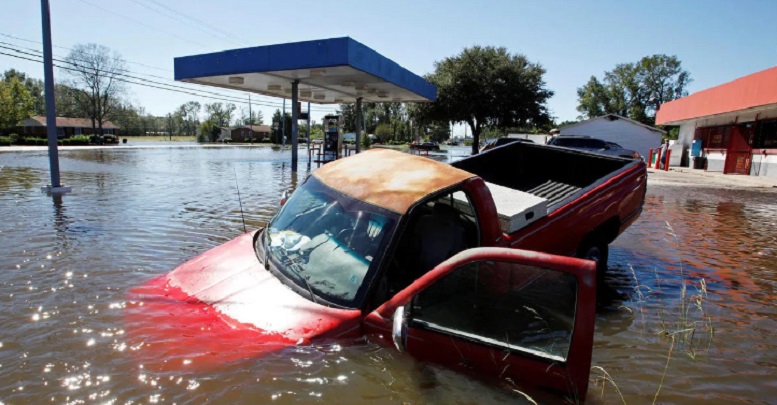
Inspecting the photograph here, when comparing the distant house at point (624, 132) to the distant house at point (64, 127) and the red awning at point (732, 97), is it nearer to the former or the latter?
the red awning at point (732, 97)

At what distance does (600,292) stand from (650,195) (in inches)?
448

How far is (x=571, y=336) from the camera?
2.23 meters

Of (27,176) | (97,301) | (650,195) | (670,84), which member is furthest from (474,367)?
(670,84)

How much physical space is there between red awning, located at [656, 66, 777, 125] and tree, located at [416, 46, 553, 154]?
11.0 meters

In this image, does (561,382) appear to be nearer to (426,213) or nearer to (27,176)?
(426,213)

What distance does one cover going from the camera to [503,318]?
9.13 ft

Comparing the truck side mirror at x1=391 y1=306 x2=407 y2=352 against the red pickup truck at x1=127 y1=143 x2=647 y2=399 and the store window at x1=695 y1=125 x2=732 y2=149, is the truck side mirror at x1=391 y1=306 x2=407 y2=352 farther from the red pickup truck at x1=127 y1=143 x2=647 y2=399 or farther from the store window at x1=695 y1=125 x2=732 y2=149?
the store window at x1=695 y1=125 x2=732 y2=149

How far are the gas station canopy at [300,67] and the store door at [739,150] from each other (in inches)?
683

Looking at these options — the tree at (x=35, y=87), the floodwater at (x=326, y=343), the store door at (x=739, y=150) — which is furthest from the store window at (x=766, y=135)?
the tree at (x=35, y=87)

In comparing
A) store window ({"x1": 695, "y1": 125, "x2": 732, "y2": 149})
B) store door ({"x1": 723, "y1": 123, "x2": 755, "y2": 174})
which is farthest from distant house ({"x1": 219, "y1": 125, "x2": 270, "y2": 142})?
store door ({"x1": 723, "y1": 123, "x2": 755, "y2": 174})

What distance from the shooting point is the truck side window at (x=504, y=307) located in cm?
230

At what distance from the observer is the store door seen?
2339cm

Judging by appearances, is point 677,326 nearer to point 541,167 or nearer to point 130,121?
point 541,167

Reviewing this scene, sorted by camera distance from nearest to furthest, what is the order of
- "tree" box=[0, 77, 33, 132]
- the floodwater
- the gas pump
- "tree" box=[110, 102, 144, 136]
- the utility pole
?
the floodwater
the utility pole
the gas pump
"tree" box=[0, 77, 33, 132]
"tree" box=[110, 102, 144, 136]
